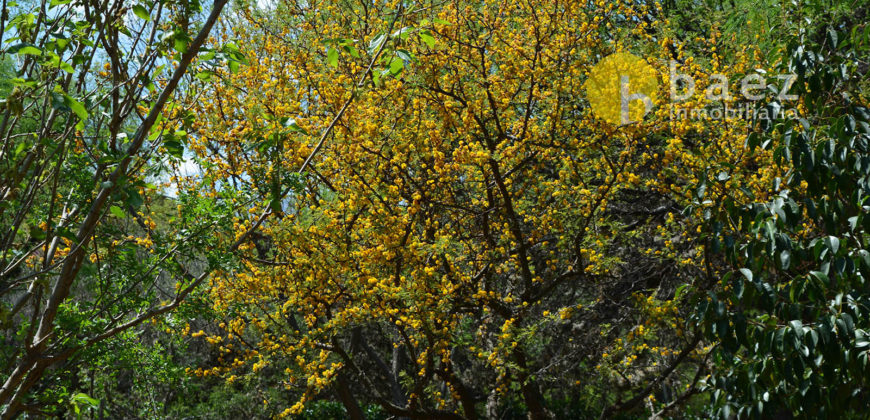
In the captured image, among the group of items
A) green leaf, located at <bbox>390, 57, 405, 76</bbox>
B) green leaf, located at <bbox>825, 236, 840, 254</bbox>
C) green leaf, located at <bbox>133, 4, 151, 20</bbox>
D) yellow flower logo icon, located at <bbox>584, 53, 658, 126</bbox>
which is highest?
yellow flower logo icon, located at <bbox>584, 53, 658, 126</bbox>

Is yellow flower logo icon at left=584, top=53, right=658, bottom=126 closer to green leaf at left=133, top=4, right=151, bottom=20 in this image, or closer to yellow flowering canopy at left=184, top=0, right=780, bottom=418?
yellow flowering canopy at left=184, top=0, right=780, bottom=418

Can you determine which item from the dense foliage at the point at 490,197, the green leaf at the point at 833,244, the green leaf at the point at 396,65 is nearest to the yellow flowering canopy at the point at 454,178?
the dense foliage at the point at 490,197

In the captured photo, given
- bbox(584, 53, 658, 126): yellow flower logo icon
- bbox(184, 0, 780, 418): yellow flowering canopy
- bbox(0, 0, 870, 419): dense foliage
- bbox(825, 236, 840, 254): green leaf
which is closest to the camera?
bbox(825, 236, 840, 254): green leaf

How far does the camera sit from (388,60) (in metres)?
2.24

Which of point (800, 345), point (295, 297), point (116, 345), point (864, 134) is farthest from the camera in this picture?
point (295, 297)

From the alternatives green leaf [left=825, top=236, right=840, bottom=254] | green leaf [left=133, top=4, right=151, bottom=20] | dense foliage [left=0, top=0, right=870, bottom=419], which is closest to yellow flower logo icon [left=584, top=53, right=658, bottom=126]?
dense foliage [left=0, top=0, right=870, bottom=419]

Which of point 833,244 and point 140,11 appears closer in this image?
point 140,11

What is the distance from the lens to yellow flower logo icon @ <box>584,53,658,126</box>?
5781mm

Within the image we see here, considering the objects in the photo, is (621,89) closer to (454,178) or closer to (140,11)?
(454,178)

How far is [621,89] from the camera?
5.91 m

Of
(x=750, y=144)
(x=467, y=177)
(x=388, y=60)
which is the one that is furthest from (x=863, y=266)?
(x=467, y=177)

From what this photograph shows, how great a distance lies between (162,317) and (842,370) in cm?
361

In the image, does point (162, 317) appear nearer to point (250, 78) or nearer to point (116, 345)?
point (116, 345)

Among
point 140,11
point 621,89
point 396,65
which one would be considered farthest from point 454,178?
point 140,11
